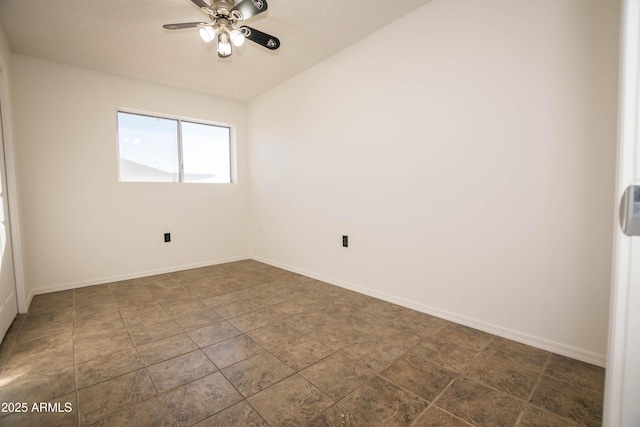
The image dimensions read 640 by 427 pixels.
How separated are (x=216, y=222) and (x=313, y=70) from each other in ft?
8.55

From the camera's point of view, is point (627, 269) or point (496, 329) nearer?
point (627, 269)

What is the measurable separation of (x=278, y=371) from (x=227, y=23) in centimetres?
246

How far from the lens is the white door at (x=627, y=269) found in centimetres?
98

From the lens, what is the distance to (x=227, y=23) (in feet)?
6.98

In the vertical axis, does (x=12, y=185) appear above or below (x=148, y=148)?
below

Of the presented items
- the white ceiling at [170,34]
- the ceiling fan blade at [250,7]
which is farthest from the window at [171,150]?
the ceiling fan blade at [250,7]

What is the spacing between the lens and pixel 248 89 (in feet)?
13.4

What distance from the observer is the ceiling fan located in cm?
192

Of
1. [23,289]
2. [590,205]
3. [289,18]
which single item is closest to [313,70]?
[289,18]

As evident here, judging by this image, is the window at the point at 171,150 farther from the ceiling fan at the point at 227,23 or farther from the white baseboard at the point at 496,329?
the white baseboard at the point at 496,329

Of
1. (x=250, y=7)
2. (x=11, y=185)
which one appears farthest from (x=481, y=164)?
(x=11, y=185)

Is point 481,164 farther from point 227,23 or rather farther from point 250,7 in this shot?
point 227,23

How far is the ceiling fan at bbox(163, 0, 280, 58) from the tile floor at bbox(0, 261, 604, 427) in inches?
88.7

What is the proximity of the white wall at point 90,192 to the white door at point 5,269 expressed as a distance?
67 cm
